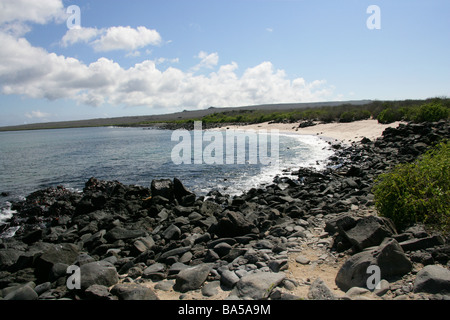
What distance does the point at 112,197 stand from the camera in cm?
1401

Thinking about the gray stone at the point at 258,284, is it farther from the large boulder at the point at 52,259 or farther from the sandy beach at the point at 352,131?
the sandy beach at the point at 352,131

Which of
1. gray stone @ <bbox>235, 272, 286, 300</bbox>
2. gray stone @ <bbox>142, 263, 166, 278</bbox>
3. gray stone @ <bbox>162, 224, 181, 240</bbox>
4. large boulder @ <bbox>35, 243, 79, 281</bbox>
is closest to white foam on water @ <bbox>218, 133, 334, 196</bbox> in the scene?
gray stone @ <bbox>162, 224, 181, 240</bbox>

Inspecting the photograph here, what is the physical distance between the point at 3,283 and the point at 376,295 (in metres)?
7.36

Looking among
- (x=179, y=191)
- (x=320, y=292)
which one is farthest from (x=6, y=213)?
(x=320, y=292)

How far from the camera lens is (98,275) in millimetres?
5836

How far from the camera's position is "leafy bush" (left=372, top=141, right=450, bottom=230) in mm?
6090

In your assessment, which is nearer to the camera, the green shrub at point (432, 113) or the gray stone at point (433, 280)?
the gray stone at point (433, 280)

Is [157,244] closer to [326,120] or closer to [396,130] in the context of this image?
[396,130]

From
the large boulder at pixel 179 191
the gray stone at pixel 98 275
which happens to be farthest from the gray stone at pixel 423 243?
the large boulder at pixel 179 191

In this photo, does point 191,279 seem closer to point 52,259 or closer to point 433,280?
point 52,259

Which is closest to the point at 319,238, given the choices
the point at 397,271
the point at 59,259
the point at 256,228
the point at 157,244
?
the point at 256,228

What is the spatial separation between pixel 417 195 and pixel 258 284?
4151mm

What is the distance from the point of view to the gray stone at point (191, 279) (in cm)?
547

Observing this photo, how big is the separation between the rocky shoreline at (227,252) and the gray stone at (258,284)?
0.05ft
